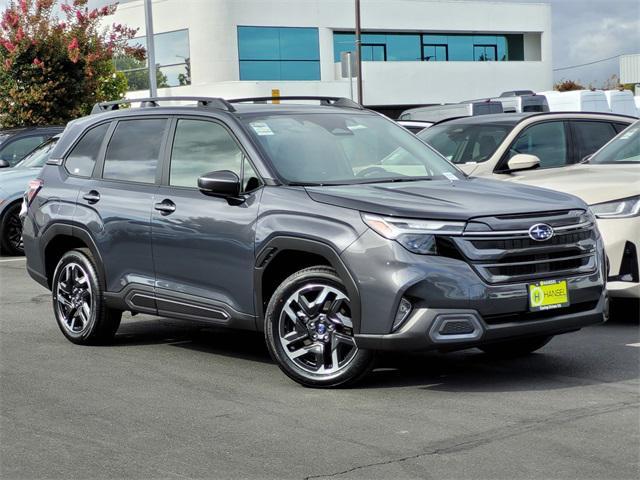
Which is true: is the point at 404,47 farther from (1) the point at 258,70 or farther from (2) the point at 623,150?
(2) the point at 623,150

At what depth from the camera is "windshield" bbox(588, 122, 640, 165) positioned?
10031mm

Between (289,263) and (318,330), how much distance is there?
1.78ft

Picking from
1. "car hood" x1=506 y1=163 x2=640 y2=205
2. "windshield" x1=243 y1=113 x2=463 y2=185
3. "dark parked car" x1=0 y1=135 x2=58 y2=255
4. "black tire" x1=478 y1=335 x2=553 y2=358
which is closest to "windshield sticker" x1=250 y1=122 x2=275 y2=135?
"windshield" x1=243 y1=113 x2=463 y2=185

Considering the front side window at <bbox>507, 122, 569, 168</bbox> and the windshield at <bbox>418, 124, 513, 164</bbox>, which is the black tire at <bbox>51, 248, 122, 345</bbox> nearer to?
the windshield at <bbox>418, 124, 513, 164</bbox>

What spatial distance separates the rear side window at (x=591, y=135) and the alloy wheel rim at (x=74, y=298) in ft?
18.1

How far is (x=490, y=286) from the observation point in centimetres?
628

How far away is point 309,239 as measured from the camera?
657 cm

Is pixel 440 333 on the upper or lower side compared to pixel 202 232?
lower

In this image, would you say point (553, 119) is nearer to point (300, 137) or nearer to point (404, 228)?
point (300, 137)

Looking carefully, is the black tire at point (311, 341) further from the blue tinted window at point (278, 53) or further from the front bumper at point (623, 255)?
the blue tinted window at point (278, 53)

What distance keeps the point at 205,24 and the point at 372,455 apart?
44.3 m

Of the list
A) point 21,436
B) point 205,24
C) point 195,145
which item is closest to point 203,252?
point 195,145

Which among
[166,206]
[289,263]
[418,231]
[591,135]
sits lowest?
[289,263]

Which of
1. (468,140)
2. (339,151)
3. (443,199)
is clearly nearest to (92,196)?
(339,151)
